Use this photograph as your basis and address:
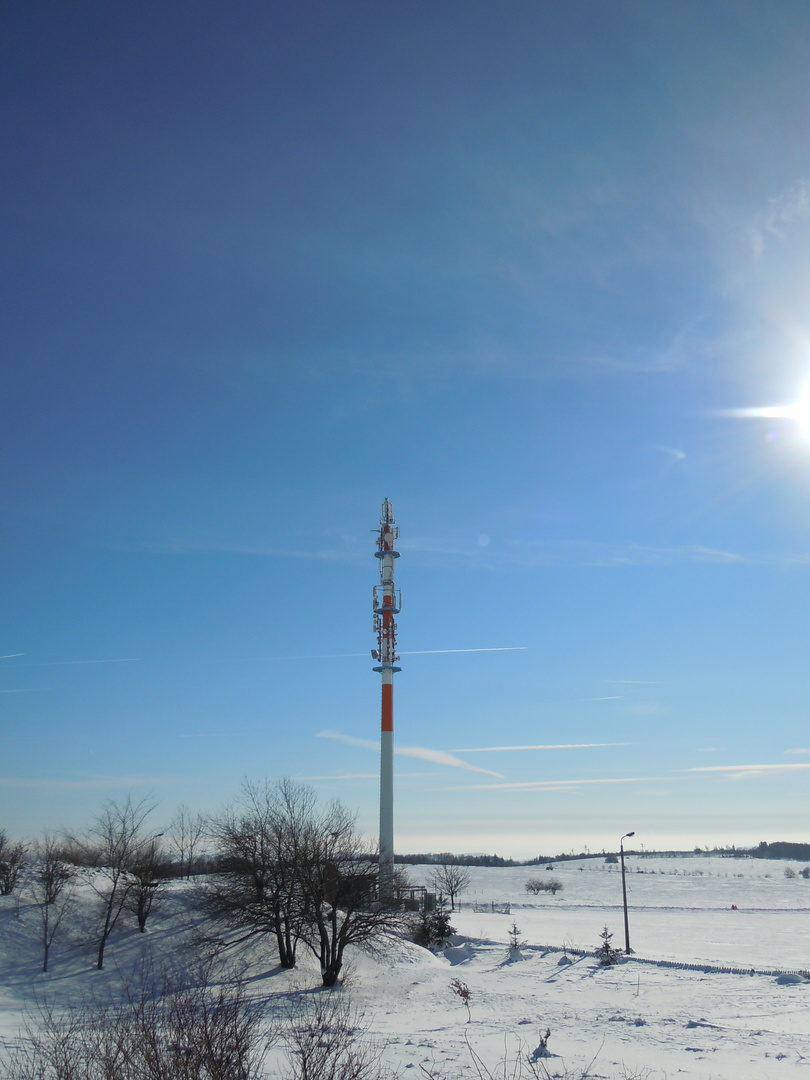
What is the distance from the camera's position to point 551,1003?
25.3 m

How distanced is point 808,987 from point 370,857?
1982 cm

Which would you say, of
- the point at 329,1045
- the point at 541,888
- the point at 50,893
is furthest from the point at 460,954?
the point at 541,888

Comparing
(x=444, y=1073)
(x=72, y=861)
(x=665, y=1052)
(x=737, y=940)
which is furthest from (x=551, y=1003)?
(x=72, y=861)

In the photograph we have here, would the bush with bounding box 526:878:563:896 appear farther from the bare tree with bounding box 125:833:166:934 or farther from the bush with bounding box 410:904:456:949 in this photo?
the bare tree with bounding box 125:833:166:934

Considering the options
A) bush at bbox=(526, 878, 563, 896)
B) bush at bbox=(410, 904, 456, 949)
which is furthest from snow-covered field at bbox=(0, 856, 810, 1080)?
bush at bbox=(526, 878, 563, 896)

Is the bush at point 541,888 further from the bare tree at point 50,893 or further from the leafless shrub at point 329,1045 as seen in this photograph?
the leafless shrub at point 329,1045

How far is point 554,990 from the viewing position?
2844cm

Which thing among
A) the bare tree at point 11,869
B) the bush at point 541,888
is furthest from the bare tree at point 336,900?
the bush at point 541,888

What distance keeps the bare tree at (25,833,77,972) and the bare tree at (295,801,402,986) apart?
12.4 m

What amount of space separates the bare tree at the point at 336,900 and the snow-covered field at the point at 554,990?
1.59 m

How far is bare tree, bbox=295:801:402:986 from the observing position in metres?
31.5

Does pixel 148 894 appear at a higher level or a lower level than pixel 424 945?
higher

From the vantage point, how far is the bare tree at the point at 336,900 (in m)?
31.5

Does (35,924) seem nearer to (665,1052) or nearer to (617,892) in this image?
(665,1052)
